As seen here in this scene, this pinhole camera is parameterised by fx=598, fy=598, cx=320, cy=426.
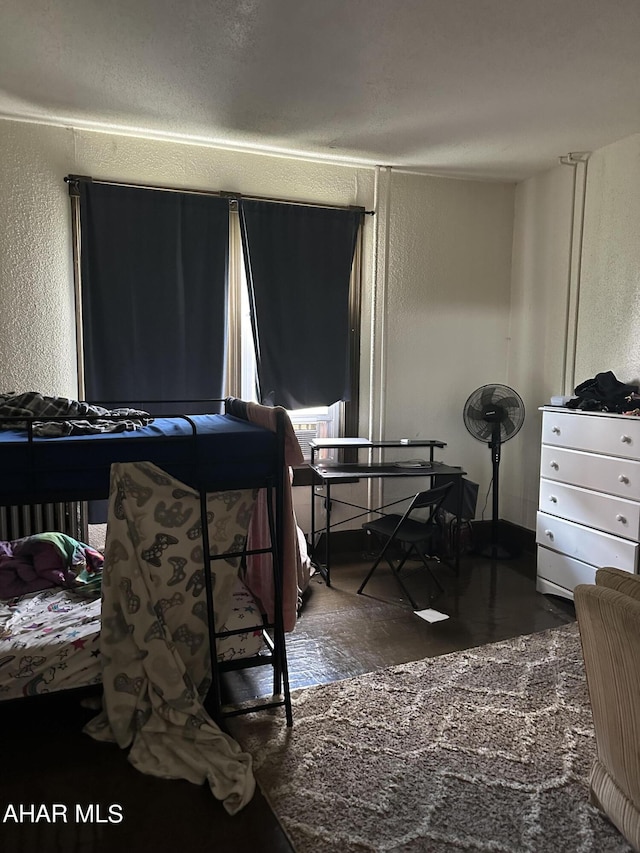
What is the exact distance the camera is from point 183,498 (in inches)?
91.5

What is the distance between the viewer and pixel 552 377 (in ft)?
14.4

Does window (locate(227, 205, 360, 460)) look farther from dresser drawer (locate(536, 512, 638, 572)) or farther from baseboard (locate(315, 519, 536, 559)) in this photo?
dresser drawer (locate(536, 512, 638, 572))

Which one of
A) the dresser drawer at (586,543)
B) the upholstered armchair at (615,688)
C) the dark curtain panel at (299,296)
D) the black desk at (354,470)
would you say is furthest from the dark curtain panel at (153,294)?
the upholstered armchair at (615,688)

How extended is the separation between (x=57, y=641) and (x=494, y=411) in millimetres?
3120

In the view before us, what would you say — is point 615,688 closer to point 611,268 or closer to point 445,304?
point 611,268

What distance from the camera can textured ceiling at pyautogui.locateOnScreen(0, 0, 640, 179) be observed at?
2.38 metres

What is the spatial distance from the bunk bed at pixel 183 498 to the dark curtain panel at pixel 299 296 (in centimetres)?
147

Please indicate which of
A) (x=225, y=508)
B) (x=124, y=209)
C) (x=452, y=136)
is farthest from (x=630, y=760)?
(x=124, y=209)

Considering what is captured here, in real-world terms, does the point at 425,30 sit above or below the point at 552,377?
above

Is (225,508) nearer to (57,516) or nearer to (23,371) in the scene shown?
(57,516)

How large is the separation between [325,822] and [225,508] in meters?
1.15

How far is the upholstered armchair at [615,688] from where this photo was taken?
65.2 inches

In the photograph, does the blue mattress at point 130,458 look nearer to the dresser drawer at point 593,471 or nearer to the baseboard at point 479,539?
the dresser drawer at point 593,471

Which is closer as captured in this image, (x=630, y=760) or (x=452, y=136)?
(x=630, y=760)
